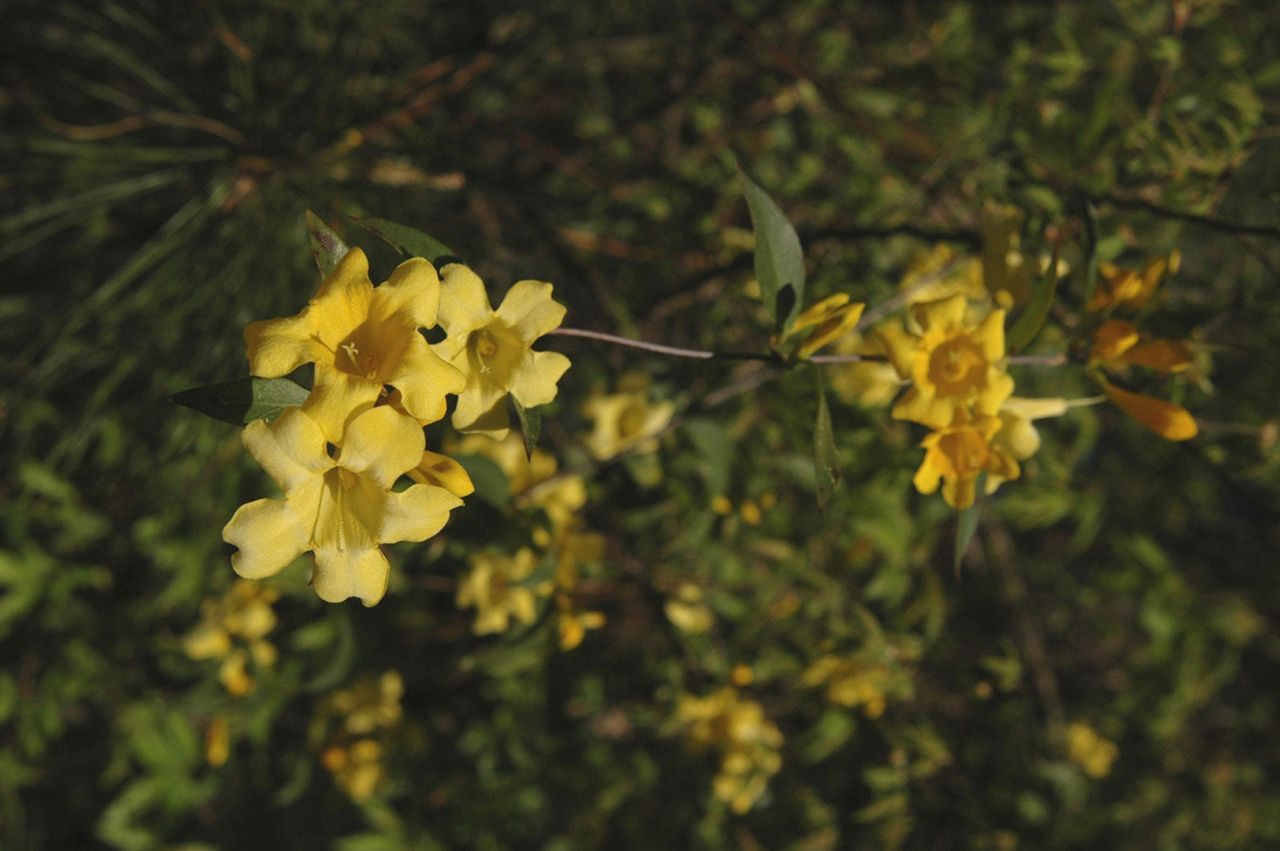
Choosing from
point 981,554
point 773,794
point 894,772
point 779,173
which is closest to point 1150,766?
point 981,554

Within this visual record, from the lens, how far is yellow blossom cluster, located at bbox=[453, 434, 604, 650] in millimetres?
1080

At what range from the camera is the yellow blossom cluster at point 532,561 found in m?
1.08

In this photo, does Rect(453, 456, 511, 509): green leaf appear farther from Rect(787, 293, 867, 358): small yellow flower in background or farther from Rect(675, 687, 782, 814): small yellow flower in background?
Rect(675, 687, 782, 814): small yellow flower in background

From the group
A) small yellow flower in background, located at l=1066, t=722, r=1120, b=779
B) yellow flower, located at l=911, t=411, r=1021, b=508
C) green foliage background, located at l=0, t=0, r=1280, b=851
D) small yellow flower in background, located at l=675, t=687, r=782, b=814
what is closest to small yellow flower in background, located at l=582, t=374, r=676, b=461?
green foliage background, located at l=0, t=0, r=1280, b=851

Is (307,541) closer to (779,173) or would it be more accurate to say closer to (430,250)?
(430,250)

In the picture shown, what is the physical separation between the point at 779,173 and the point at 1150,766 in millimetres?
1704

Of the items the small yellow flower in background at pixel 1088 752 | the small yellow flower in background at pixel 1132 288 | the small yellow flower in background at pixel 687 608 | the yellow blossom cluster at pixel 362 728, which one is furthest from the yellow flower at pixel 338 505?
the small yellow flower in background at pixel 1088 752

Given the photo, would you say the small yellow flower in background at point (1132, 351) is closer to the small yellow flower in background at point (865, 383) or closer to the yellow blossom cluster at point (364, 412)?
the small yellow flower in background at point (865, 383)

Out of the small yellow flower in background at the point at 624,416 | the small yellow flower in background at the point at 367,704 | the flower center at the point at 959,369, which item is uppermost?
the flower center at the point at 959,369

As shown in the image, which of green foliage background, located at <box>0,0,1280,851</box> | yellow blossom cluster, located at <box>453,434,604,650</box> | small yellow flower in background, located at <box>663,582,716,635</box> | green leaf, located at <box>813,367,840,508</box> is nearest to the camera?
green leaf, located at <box>813,367,840,508</box>

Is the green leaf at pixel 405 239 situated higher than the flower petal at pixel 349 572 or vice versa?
the green leaf at pixel 405 239

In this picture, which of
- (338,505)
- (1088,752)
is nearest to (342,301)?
(338,505)

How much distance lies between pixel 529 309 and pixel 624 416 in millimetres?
625

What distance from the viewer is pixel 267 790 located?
→ 1944mm
